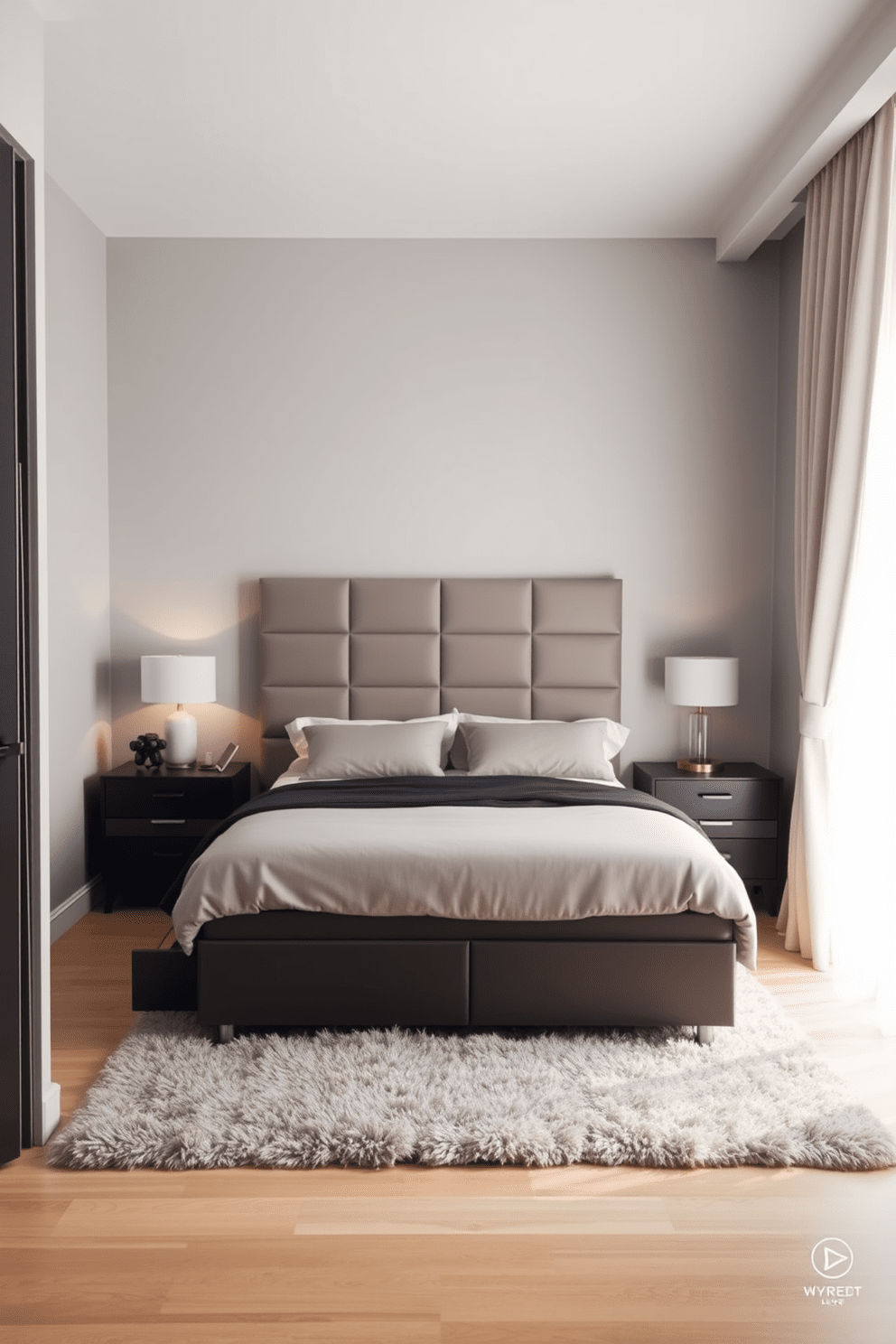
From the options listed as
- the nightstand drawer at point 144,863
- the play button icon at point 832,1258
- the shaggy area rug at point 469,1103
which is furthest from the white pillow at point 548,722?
the play button icon at point 832,1258

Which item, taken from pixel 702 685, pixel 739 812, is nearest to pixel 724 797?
pixel 739 812

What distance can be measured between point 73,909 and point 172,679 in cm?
105

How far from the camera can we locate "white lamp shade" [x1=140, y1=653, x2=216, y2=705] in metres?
4.27

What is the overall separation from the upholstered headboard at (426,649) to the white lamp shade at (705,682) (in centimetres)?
35

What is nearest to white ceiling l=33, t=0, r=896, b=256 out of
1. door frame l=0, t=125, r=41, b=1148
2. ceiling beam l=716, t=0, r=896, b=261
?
ceiling beam l=716, t=0, r=896, b=261

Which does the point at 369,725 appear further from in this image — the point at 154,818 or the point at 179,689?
the point at 154,818

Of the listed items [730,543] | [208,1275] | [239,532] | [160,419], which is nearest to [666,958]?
[208,1275]

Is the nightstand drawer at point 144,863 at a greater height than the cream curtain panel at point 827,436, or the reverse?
the cream curtain panel at point 827,436

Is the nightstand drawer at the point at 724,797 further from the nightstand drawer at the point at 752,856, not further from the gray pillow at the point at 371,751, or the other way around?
the gray pillow at the point at 371,751

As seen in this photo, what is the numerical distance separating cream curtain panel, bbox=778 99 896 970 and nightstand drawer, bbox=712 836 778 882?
0.26 m

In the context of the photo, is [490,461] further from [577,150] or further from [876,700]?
[876,700]

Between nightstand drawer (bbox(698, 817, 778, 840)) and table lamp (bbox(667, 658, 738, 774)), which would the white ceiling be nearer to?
table lamp (bbox(667, 658, 738, 774))

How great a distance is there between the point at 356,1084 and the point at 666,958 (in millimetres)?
958

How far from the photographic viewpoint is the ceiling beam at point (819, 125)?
9.53 feet
